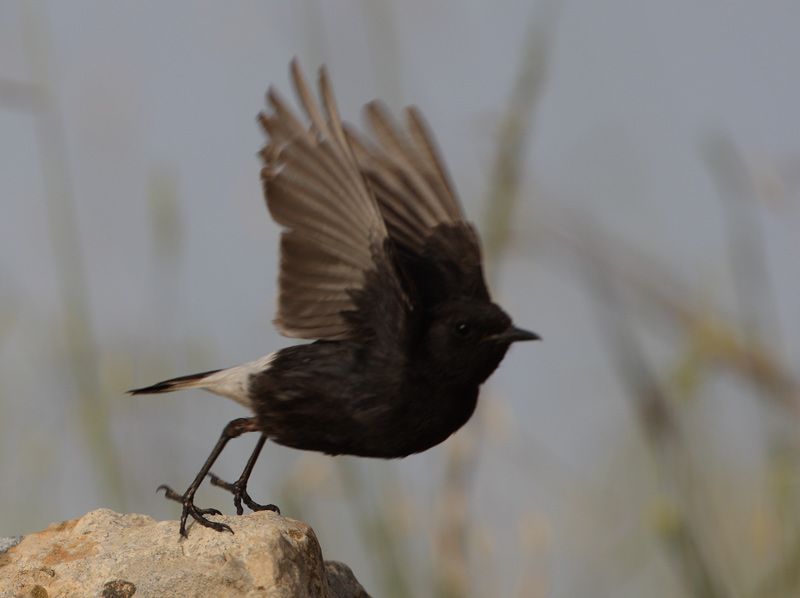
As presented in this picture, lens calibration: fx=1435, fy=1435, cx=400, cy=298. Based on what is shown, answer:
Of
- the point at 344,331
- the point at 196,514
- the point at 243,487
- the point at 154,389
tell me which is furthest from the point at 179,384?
the point at 196,514

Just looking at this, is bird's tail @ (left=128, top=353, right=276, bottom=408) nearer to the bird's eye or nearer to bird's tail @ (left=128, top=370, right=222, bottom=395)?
bird's tail @ (left=128, top=370, right=222, bottom=395)

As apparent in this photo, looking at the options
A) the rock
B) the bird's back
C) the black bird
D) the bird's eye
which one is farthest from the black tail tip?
the bird's eye

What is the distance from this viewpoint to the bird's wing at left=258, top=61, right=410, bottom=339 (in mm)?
4457

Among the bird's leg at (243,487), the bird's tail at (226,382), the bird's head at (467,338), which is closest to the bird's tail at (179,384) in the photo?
the bird's tail at (226,382)

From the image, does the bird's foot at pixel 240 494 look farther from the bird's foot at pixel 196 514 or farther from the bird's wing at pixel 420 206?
the bird's wing at pixel 420 206

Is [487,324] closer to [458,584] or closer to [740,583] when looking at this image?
[458,584]

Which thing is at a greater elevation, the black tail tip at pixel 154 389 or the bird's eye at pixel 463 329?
the bird's eye at pixel 463 329

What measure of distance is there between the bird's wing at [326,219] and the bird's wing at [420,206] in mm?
359

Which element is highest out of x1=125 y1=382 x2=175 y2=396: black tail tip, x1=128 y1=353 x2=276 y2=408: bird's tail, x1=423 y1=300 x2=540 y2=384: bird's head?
x1=423 y1=300 x2=540 y2=384: bird's head

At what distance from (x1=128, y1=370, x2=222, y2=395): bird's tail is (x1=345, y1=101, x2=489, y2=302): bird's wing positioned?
2.59 feet

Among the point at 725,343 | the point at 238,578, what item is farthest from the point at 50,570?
the point at 725,343

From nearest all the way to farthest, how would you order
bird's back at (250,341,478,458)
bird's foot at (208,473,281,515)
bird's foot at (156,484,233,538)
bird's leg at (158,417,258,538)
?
1. bird's foot at (156,484,233,538)
2. bird's leg at (158,417,258,538)
3. bird's back at (250,341,478,458)
4. bird's foot at (208,473,281,515)

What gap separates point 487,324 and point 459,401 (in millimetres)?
269

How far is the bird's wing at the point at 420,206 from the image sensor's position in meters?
4.96
